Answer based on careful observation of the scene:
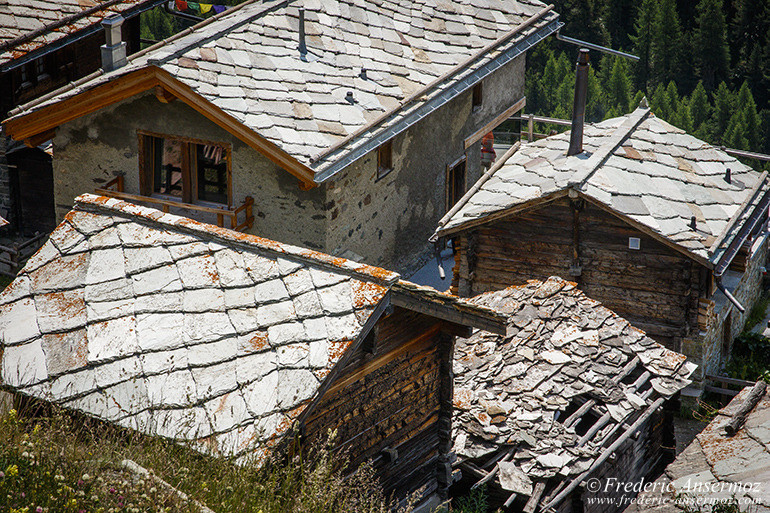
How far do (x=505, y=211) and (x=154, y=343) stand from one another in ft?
29.3

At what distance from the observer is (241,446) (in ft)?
20.7

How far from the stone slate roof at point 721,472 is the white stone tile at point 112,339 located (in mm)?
4159

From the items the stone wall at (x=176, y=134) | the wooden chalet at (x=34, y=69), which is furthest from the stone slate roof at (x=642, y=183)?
the wooden chalet at (x=34, y=69)

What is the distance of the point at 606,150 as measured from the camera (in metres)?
16.1

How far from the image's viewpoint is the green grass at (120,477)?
18.7 ft

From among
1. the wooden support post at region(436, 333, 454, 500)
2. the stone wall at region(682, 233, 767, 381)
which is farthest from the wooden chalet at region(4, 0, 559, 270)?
the stone wall at region(682, 233, 767, 381)

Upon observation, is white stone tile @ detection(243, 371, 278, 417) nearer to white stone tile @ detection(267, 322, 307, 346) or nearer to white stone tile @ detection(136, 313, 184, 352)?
white stone tile @ detection(267, 322, 307, 346)

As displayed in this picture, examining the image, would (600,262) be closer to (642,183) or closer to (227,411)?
(642,183)

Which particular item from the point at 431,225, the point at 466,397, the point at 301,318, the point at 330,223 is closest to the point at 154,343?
the point at 301,318

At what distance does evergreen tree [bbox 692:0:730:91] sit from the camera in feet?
116

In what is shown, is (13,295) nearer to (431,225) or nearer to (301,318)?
(301,318)

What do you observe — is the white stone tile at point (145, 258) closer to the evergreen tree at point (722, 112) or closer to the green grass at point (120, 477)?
the green grass at point (120, 477)

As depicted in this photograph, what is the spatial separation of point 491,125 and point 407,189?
14.5ft

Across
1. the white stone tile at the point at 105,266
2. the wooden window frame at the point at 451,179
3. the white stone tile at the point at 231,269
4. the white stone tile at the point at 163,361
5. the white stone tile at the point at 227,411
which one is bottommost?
the wooden window frame at the point at 451,179
